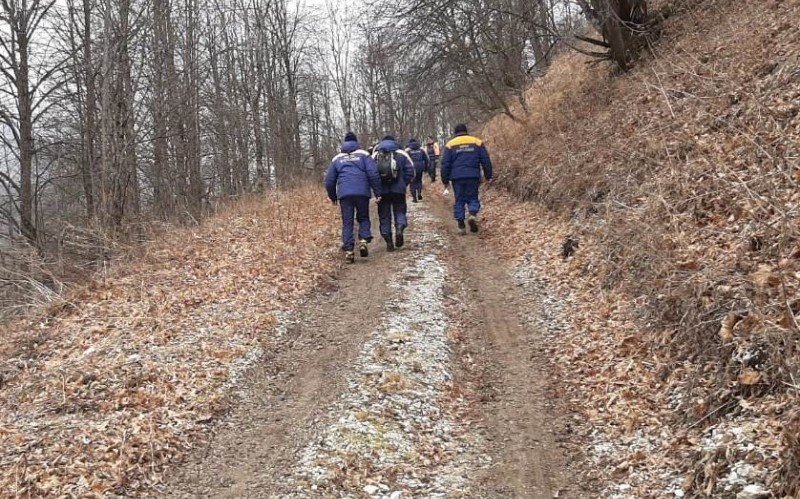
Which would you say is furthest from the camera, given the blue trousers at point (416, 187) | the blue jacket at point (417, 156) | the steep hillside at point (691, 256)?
the blue trousers at point (416, 187)

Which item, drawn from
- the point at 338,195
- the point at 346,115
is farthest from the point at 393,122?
the point at 338,195

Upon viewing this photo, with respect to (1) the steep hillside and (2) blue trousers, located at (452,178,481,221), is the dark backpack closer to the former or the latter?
(2) blue trousers, located at (452,178,481,221)

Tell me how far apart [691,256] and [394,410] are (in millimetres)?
3381

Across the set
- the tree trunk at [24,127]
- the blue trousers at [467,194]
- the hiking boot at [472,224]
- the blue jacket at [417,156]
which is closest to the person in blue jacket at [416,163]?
the blue jacket at [417,156]

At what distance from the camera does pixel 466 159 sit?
11.5 m

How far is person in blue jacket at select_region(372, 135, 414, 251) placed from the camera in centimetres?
1034

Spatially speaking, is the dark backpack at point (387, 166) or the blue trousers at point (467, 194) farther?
the blue trousers at point (467, 194)

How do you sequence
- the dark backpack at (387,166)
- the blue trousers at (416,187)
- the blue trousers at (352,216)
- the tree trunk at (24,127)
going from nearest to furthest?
the blue trousers at (352,216)
the dark backpack at (387,166)
the tree trunk at (24,127)
the blue trousers at (416,187)

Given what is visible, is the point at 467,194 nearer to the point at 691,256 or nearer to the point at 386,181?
the point at 386,181

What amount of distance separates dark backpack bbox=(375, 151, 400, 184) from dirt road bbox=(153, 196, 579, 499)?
277 cm

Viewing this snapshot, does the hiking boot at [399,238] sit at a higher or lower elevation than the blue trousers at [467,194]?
lower

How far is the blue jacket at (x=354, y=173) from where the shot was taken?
32.5 feet

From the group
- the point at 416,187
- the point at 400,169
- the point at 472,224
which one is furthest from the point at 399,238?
the point at 416,187

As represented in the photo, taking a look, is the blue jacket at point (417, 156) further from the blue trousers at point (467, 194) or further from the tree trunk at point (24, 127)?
the tree trunk at point (24, 127)
